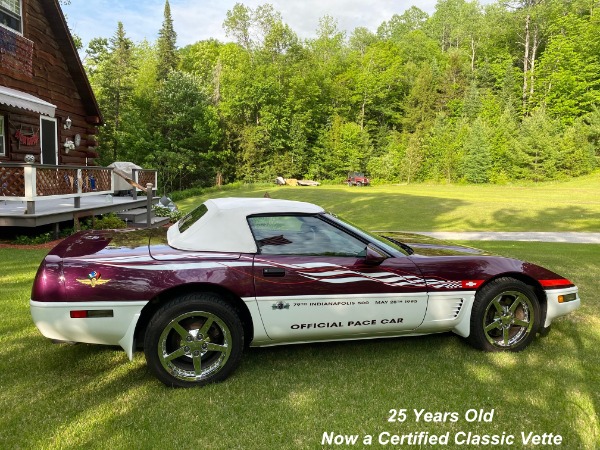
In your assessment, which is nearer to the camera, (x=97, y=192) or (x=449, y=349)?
(x=449, y=349)

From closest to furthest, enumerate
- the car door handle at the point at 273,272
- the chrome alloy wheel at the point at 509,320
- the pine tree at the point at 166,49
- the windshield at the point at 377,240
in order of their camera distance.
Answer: the car door handle at the point at 273,272
the windshield at the point at 377,240
the chrome alloy wheel at the point at 509,320
the pine tree at the point at 166,49

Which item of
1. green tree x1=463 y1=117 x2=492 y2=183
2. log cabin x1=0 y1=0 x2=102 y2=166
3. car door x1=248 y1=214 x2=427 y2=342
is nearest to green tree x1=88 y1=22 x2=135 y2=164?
log cabin x1=0 y1=0 x2=102 y2=166

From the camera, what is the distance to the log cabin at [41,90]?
1164 centimetres

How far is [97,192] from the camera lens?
11.6 meters

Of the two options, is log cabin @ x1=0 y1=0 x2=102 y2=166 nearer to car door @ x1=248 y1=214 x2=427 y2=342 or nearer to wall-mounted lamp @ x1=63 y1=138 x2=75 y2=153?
wall-mounted lamp @ x1=63 y1=138 x2=75 y2=153

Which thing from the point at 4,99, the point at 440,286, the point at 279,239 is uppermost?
the point at 4,99

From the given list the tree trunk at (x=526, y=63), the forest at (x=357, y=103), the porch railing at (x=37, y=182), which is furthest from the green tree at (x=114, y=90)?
the tree trunk at (x=526, y=63)

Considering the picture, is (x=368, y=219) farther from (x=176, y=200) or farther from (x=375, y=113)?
(x=375, y=113)

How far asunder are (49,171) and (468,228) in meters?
13.3

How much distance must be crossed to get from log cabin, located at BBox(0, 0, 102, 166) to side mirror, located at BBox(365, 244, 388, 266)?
10.2 m

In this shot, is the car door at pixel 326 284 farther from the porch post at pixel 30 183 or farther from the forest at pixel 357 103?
the forest at pixel 357 103

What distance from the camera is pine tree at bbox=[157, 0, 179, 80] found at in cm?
4675

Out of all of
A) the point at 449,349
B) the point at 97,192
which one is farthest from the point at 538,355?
the point at 97,192

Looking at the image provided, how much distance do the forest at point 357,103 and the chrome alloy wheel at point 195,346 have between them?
34.8 meters
